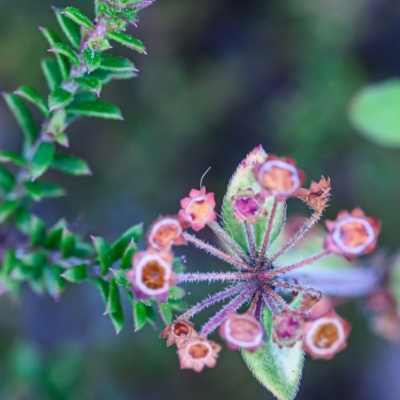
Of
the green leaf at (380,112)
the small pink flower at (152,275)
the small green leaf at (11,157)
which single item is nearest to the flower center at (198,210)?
the small pink flower at (152,275)

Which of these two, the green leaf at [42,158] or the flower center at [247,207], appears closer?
the flower center at [247,207]

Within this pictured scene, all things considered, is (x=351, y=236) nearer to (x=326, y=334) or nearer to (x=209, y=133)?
(x=326, y=334)

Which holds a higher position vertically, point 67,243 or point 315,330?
point 315,330

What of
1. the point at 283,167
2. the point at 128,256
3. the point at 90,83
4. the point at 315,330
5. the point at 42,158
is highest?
the point at 283,167

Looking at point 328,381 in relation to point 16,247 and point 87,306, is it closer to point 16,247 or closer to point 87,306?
point 87,306

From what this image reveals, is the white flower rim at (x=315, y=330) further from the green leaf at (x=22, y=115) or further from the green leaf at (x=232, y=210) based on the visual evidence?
the green leaf at (x=22, y=115)

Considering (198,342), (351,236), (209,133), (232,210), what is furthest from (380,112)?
(198,342)

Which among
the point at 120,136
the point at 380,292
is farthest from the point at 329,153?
the point at 120,136
